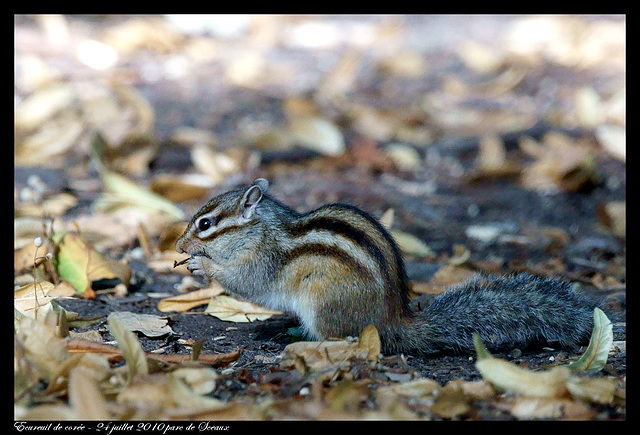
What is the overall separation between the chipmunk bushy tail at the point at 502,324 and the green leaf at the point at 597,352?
38 centimetres

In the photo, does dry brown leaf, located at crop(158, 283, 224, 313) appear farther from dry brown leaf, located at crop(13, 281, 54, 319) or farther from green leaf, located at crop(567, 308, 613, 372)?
green leaf, located at crop(567, 308, 613, 372)

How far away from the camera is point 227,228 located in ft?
13.6

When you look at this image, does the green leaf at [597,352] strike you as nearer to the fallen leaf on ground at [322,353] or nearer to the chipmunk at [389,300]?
the chipmunk at [389,300]

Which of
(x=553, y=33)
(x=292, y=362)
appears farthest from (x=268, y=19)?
(x=292, y=362)

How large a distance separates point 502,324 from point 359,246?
2.74 ft

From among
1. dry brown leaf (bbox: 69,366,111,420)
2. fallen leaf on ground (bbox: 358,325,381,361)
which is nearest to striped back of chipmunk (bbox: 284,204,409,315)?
fallen leaf on ground (bbox: 358,325,381,361)

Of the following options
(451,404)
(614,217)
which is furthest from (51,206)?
(614,217)

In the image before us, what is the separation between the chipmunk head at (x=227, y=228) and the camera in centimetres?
413

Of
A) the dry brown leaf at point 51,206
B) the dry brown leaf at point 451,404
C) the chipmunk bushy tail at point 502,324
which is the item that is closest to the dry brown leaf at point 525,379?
the dry brown leaf at point 451,404

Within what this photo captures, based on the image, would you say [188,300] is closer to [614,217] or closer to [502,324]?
[502,324]

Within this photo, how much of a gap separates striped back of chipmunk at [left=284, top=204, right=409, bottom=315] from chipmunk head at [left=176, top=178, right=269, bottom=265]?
14.3 inches

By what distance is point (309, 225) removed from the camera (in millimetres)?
3906
